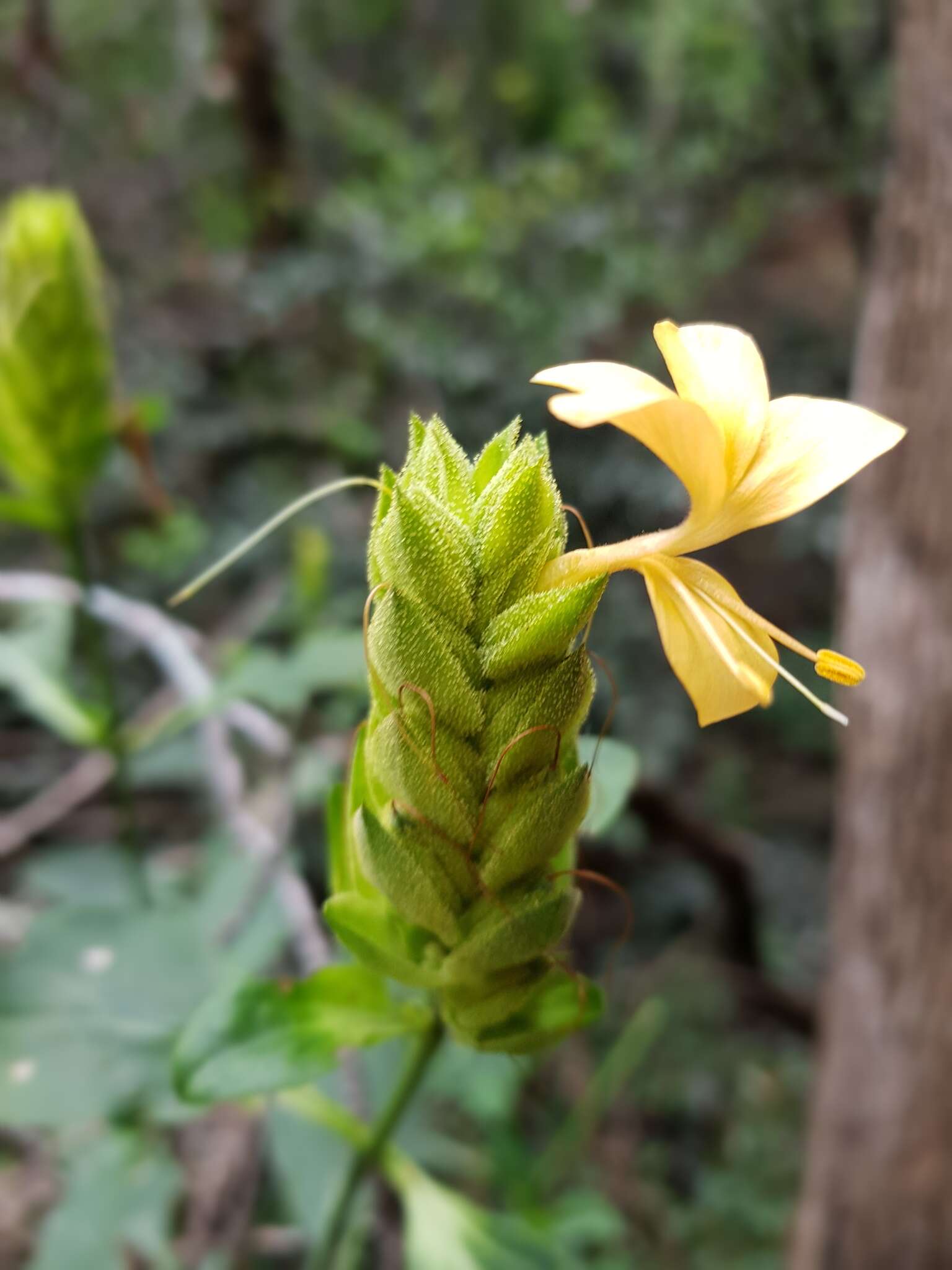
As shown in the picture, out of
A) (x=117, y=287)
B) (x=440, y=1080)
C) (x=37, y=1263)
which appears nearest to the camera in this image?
(x=37, y=1263)

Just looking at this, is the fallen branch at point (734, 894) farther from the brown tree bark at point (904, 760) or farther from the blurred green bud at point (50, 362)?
the blurred green bud at point (50, 362)

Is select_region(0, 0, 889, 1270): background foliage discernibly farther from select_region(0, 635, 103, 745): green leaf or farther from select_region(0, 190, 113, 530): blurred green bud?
select_region(0, 190, 113, 530): blurred green bud

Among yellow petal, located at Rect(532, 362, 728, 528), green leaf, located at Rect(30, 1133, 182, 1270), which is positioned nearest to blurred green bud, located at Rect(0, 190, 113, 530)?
green leaf, located at Rect(30, 1133, 182, 1270)

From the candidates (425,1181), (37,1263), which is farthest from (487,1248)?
(37,1263)

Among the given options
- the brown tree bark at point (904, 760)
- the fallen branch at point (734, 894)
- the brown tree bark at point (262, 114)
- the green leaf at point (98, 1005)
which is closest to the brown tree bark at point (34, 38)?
the brown tree bark at point (262, 114)

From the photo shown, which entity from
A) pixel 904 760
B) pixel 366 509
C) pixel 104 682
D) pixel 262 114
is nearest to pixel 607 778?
pixel 104 682

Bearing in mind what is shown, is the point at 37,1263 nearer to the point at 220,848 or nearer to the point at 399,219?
the point at 220,848
